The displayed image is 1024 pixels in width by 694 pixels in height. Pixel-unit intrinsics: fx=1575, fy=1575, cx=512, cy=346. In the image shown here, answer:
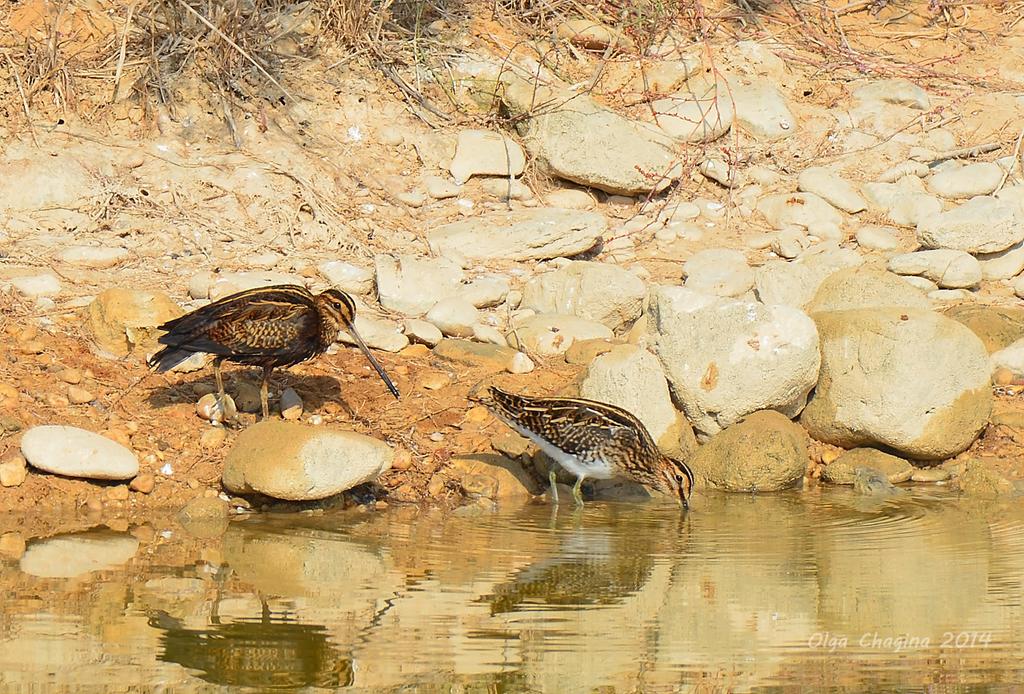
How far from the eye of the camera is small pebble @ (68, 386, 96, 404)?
946 centimetres

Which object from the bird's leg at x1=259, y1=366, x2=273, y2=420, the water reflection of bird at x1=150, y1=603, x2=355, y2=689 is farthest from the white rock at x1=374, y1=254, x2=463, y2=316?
the water reflection of bird at x1=150, y1=603, x2=355, y2=689

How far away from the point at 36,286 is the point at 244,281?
4.61ft

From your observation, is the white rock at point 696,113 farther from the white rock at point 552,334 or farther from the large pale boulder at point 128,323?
the large pale boulder at point 128,323

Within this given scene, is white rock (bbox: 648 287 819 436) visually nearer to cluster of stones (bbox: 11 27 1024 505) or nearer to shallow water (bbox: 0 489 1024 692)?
cluster of stones (bbox: 11 27 1024 505)

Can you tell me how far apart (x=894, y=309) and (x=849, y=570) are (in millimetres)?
3144

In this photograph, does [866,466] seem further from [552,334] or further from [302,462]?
[302,462]

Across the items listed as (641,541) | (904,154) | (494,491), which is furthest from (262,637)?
(904,154)

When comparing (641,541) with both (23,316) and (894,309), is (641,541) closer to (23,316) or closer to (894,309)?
(894,309)

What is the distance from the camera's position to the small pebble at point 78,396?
9461 mm

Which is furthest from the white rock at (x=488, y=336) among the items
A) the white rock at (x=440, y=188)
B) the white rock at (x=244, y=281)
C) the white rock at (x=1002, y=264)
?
the white rock at (x=1002, y=264)

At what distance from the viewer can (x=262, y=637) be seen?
Result: 20.2ft

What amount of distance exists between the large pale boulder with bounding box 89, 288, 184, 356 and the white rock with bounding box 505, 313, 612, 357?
2.35 m

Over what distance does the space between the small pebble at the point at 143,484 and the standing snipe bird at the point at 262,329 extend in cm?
77

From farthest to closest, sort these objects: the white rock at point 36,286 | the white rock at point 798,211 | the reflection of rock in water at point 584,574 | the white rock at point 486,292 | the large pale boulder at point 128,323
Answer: the white rock at point 798,211 → the white rock at point 486,292 → the white rock at point 36,286 → the large pale boulder at point 128,323 → the reflection of rock in water at point 584,574
